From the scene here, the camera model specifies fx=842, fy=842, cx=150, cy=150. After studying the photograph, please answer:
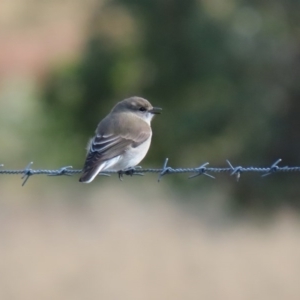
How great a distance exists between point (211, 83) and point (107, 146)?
281 inches

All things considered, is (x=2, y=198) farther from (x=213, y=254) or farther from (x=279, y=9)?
(x=279, y=9)

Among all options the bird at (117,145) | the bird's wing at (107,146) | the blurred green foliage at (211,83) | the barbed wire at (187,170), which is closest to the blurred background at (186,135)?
the blurred green foliage at (211,83)

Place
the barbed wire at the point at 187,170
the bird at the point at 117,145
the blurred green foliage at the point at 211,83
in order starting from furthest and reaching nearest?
the blurred green foliage at the point at 211,83 < the bird at the point at 117,145 < the barbed wire at the point at 187,170

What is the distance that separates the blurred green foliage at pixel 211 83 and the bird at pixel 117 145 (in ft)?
18.6

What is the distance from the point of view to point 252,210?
15.2 m

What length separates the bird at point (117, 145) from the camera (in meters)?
7.61

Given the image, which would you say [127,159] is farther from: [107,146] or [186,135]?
[186,135]

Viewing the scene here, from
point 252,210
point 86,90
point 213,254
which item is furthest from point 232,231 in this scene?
point 86,90

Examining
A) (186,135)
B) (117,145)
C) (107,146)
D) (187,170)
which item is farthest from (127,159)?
(186,135)

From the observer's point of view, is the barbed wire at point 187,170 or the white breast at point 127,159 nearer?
the barbed wire at point 187,170

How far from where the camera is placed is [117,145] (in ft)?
26.4

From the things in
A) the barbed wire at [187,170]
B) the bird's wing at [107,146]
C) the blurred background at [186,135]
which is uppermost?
the blurred background at [186,135]

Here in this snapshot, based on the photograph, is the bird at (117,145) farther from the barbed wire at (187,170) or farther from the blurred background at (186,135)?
the blurred background at (186,135)

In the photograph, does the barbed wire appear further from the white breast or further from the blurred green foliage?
the blurred green foliage
